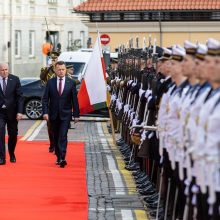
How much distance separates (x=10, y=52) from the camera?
6172 cm

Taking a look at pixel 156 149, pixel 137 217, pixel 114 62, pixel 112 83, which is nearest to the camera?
pixel 137 217

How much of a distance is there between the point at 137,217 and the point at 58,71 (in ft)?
22.5

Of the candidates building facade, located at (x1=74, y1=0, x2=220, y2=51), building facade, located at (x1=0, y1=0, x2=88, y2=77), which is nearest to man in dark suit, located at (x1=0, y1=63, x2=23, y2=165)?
building facade, located at (x1=74, y1=0, x2=220, y2=51)

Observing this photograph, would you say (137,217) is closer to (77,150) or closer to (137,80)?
(137,80)

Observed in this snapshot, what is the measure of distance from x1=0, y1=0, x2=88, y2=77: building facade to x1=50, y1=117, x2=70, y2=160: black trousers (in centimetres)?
4227

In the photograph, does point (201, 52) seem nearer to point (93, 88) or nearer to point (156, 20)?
point (93, 88)

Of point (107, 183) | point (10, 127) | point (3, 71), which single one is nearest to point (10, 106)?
point (10, 127)

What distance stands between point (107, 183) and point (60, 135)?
2.82m

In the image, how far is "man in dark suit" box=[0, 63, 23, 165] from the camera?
63.9ft

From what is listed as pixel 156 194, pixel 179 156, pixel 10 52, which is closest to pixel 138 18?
pixel 10 52

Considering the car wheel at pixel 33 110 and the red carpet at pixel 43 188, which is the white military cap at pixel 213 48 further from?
the car wheel at pixel 33 110

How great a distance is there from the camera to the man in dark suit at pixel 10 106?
19.5m

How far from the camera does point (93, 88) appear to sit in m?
22.5

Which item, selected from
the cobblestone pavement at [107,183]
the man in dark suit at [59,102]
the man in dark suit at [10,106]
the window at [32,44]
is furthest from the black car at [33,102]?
the window at [32,44]
